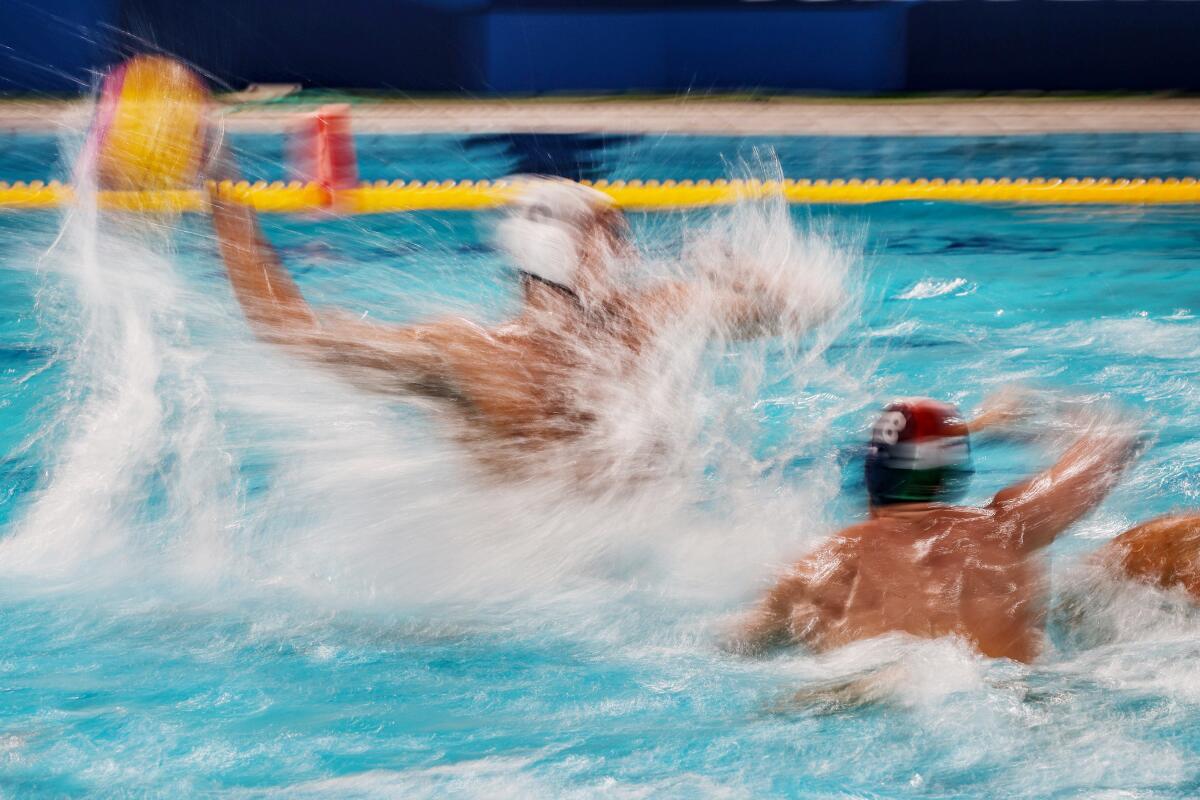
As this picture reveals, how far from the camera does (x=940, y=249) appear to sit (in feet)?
21.4

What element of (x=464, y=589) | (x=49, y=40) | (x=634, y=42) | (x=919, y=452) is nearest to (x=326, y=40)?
(x=49, y=40)

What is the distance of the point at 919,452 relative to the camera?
2539 mm

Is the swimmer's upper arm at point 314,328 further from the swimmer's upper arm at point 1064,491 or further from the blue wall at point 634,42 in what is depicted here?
the blue wall at point 634,42

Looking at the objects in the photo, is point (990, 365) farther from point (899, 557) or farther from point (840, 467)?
point (899, 557)

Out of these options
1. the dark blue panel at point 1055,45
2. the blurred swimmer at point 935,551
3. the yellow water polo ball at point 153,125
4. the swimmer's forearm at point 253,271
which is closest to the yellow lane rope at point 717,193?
the dark blue panel at point 1055,45

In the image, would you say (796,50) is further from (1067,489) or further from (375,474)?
(1067,489)

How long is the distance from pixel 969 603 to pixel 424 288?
3.74m

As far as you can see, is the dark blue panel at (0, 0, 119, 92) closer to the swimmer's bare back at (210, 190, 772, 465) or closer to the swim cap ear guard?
the swimmer's bare back at (210, 190, 772, 465)

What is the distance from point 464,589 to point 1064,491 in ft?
5.05

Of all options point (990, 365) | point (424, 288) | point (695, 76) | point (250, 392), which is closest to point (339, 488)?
point (250, 392)

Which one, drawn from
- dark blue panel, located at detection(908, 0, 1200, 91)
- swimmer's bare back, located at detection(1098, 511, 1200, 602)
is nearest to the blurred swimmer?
swimmer's bare back, located at detection(1098, 511, 1200, 602)

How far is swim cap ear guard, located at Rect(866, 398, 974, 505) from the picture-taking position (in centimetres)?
254

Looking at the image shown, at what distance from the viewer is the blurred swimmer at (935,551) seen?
2.53 m

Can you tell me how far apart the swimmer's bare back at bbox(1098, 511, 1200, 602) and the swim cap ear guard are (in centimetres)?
55
